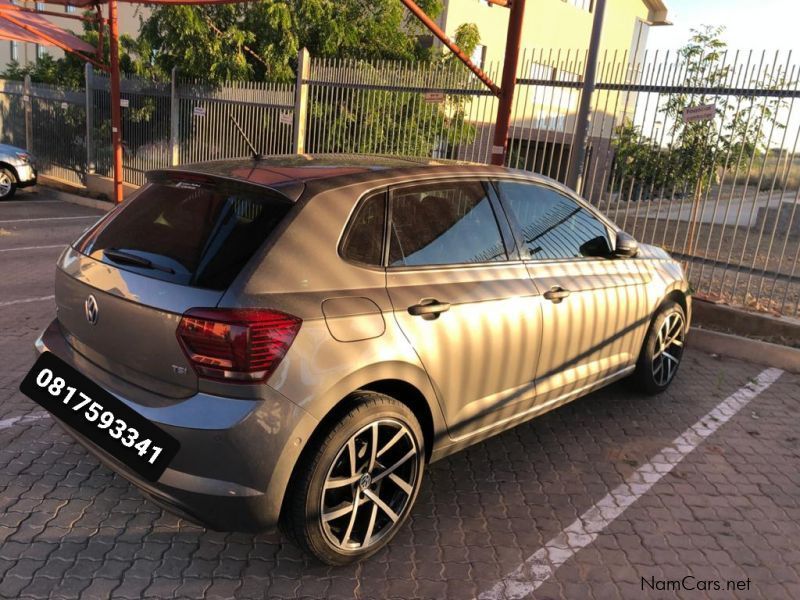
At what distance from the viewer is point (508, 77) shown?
6434 millimetres

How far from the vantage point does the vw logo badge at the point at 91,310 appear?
8.93 feet

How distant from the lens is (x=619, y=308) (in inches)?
164

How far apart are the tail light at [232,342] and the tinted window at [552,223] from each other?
5.62 ft

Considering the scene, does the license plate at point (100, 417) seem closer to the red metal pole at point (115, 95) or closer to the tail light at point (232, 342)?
the tail light at point (232, 342)

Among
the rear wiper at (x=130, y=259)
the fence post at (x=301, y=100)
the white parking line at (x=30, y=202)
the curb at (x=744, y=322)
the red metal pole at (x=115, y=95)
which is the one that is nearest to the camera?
the rear wiper at (x=130, y=259)

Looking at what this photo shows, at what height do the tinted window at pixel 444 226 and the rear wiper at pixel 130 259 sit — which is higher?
the tinted window at pixel 444 226

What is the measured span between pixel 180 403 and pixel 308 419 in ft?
1.59

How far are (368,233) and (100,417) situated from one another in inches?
53.5

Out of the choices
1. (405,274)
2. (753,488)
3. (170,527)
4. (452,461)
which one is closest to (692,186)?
(753,488)

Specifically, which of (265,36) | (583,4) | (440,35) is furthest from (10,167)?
(583,4)

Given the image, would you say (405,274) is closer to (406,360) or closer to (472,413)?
(406,360)

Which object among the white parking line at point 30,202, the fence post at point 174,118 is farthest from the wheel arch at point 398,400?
the white parking line at point 30,202

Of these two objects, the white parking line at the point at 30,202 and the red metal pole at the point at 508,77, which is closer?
the red metal pole at the point at 508,77

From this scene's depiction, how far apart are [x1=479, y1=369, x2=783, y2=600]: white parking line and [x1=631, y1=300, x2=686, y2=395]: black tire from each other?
409mm
